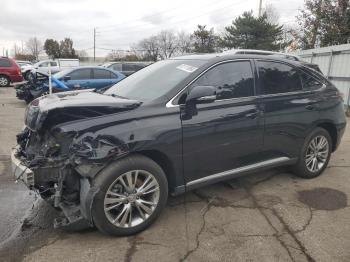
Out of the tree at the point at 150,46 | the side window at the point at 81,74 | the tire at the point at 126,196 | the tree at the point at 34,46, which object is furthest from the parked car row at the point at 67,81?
the tree at the point at 34,46

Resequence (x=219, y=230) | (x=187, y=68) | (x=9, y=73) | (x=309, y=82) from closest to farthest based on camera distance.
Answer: (x=219, y=230)
(x=187, y=68)
(x=309, y=82)
(x=9, y=73)

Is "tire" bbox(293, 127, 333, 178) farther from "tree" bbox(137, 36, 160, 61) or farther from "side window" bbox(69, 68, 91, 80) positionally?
"tree" bbox(137, 36, 160, 61)

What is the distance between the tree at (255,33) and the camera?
127ft

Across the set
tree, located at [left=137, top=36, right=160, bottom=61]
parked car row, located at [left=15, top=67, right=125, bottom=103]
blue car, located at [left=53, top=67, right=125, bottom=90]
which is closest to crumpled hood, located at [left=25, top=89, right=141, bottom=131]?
parked car row, located at [left=15, top=67, right=125, bottom=103]

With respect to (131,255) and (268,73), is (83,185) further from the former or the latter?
(268,73)

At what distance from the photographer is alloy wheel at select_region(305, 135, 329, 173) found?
5293 mm

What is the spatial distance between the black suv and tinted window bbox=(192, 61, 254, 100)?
0.5 inches

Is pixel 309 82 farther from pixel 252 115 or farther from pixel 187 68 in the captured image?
pixel 187 68

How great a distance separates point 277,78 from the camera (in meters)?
4.85

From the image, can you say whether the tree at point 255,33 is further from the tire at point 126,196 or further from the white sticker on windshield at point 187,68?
the tire at point 126,196

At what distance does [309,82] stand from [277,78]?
2.21ft

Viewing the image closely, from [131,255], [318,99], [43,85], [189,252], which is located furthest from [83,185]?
[43,85]

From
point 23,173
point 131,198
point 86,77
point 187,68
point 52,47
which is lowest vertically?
point 131,198

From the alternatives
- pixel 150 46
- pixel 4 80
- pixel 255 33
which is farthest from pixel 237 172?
pixel 150 46
